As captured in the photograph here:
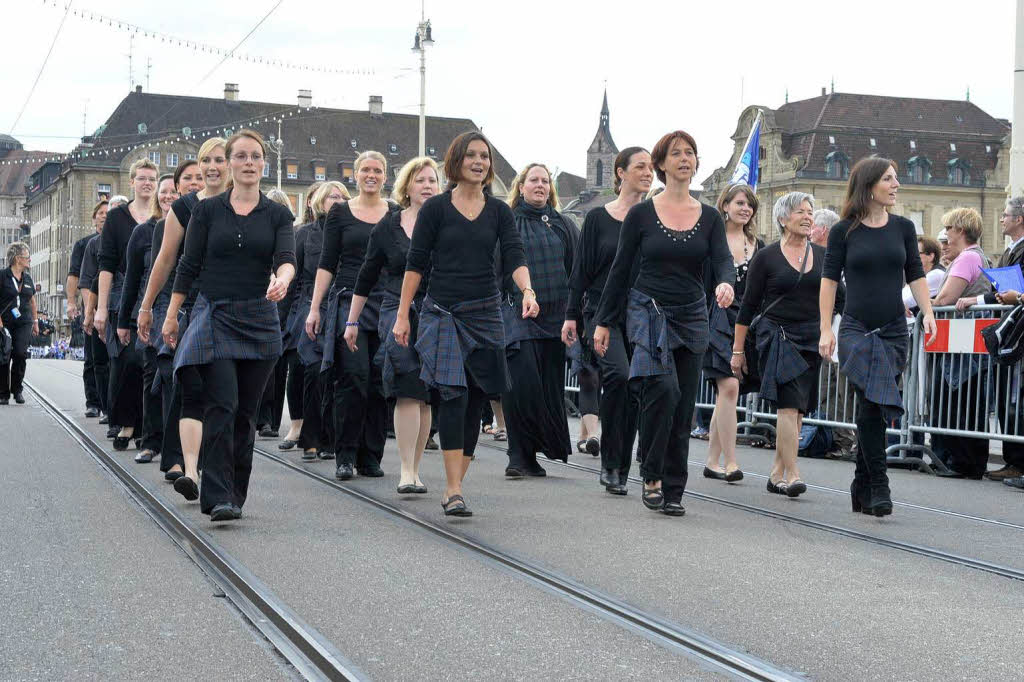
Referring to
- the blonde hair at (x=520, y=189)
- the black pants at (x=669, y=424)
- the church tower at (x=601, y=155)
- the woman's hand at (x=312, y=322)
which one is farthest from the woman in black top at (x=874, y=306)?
the church tower at (x=601, y=155)

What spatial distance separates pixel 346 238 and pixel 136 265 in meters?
1.56

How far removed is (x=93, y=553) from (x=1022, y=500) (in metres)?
6.14

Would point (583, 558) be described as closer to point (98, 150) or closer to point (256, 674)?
point (256, 674)

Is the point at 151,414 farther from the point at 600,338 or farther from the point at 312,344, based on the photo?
the point at 600,338

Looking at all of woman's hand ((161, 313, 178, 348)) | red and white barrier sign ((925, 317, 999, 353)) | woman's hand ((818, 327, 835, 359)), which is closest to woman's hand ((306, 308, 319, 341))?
woman's hand ((161, 313, 178, 348))

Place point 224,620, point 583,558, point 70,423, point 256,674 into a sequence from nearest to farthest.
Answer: point 256,674 < point 224,620 < point 583,558 < point 70,423

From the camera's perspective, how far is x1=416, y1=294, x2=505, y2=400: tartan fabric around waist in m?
8.10

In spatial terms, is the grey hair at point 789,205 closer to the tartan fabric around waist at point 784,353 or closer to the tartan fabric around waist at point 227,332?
the tartan fabric around waist at point 784,353

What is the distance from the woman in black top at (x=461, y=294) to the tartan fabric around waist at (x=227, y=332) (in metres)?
0.80

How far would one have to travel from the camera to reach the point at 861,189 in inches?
335

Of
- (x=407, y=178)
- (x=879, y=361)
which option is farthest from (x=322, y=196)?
(x=879, y=361)

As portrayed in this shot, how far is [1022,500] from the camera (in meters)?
9.91

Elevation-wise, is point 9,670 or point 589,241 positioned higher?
point 589,241

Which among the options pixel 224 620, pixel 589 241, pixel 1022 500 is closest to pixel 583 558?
pixel 224 620
